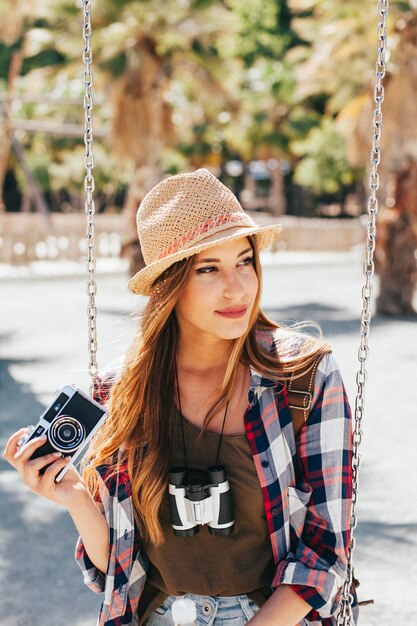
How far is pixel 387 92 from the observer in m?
12.2

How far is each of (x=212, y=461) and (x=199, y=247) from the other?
495 mm

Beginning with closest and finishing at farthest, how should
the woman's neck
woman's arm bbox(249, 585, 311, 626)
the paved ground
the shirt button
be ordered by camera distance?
woman's arm bbox(249, 585, 311, 626) < the shirt button < the woman's neck < the paved ground

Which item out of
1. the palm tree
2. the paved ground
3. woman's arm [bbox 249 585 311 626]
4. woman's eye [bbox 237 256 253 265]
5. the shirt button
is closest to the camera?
woman's arm [bbox 249 585 311 626]

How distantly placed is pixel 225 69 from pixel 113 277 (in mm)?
5219

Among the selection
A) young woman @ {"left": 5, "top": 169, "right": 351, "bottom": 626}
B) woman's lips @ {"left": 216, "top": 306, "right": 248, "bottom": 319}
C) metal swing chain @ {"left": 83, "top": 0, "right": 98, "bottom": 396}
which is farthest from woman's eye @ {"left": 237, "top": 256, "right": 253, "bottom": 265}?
metal swing chain @ {"left": 83, "top": 0, "right": 98, "bottom": 396}

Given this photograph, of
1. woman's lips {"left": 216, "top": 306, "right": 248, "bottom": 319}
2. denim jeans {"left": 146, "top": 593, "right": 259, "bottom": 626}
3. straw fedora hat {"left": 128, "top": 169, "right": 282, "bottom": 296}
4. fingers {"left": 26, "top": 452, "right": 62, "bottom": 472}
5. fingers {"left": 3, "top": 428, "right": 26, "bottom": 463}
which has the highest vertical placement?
straw fedora hat {"left": 128, "top": 169, "right": 282, "bottom": 296}

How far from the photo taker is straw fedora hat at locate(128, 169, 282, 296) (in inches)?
76.1

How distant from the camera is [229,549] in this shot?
191cm

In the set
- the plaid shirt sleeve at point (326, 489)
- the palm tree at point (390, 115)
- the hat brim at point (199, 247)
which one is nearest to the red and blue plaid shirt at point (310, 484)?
the plaid shirt sleeve at point (326, 489)

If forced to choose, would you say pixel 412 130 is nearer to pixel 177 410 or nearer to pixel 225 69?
pixel 225 69

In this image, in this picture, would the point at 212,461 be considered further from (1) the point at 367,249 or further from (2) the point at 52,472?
(1) the point at 367,249

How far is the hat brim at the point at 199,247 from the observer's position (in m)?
1.91

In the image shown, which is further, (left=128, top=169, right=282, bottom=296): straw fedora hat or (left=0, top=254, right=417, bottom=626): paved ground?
(left=0, top=254, right=417, bottom=626): paved ground

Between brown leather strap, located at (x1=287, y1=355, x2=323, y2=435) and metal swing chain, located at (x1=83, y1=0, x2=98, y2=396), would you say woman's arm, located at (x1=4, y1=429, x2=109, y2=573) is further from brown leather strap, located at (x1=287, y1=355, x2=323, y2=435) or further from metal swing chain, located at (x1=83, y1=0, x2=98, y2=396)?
brown leather strap, located at (x1=287, y1=355, x2=323, y2=435)
